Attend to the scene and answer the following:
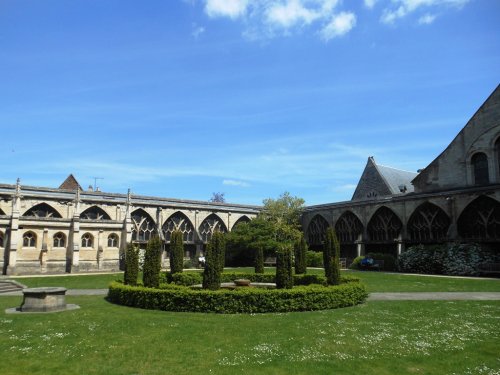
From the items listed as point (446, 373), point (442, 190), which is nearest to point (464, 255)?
point (442, 190)

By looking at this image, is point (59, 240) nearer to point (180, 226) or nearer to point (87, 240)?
point (87, 240)

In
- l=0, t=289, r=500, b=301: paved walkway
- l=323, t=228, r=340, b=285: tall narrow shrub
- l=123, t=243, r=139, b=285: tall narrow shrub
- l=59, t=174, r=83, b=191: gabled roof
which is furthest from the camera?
l=59, t=174, r=83, b=191: gabled roof

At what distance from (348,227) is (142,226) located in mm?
24766

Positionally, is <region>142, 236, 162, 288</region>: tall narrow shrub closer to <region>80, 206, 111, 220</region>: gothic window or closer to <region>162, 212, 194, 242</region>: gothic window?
<region>80, 206, 111, 220</region>: gothic window

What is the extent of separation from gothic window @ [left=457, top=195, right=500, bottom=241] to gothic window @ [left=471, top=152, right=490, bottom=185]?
95.2 inches

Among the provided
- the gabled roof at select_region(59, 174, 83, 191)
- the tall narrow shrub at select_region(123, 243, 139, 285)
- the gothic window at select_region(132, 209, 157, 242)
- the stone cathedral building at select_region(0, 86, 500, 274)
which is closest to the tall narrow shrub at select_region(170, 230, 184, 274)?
the tall narrow shrub at select_region(123, 243, 139, 285)

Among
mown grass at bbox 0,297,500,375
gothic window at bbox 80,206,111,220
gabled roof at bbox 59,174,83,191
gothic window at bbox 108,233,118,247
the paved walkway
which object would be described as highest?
gabled roof at bbox 59,174,83,191

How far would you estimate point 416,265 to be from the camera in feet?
114

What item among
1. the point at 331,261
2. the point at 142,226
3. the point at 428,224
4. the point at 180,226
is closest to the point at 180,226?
the point at 180,226

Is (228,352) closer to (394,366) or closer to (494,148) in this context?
(394,366)

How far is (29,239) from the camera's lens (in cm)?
3753

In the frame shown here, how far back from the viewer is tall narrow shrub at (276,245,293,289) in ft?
57.5

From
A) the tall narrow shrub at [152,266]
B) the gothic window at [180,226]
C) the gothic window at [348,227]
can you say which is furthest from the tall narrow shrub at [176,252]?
the gothic window at [348,227]

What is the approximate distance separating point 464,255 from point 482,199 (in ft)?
17.7
